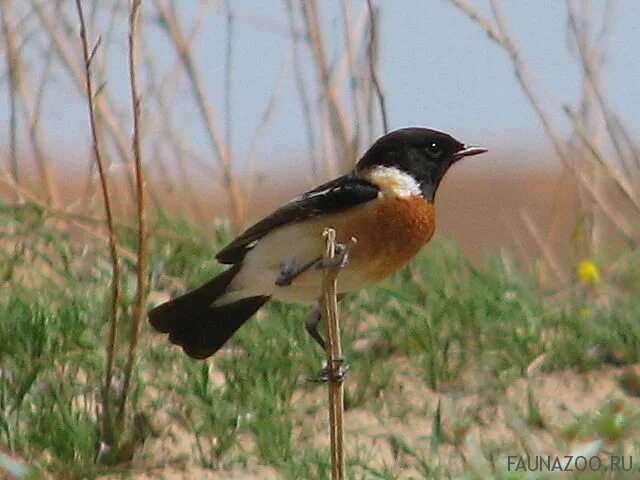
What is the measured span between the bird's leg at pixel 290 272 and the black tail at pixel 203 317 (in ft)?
1.16

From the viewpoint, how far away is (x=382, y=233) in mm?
4742

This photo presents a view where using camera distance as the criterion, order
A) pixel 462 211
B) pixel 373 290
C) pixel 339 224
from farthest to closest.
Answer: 1. pixel 462 211
2. pixel 373 290
3. pixel 339 224

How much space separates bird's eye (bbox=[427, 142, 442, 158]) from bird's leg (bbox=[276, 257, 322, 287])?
0.66m

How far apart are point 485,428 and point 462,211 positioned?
1133 centimetres

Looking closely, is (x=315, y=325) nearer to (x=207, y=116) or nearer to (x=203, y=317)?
(x=203, y=317)

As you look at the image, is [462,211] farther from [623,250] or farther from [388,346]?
[388,346]

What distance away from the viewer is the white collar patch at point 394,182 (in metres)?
4.90

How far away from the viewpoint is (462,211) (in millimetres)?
16391

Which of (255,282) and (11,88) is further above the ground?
(11,88)

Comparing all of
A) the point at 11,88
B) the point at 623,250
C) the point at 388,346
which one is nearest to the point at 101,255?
the point at 11,88

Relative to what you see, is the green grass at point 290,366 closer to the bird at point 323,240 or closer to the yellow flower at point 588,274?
the yellow flower at point 588,274

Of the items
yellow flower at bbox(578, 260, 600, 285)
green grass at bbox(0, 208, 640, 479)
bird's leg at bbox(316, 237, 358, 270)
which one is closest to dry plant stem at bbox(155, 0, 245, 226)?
green grass at bbox(0, 208, 640, 479)

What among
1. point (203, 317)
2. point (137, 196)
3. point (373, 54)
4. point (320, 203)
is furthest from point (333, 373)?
point (373, 54)

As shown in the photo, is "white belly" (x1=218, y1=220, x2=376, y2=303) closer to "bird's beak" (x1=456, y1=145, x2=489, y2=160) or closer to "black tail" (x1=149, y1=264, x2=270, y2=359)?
"black tail" (x1=149, y1=264, x2=270, y2=359)
